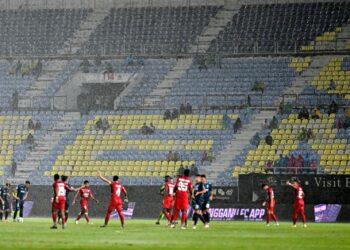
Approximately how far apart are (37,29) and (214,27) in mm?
13288

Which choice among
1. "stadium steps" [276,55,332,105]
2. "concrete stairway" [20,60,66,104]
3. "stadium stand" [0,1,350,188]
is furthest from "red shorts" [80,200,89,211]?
"concrete stairway" [20,60,66,104]

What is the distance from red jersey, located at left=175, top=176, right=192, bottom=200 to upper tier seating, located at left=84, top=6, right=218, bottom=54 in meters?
34.5

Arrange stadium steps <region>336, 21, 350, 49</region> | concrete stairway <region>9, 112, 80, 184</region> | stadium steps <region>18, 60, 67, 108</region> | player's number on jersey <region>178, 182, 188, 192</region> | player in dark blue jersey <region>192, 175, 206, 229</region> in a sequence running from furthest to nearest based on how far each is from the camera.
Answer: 1. stadium steps <region>18, 60, 67, 108</region>
2. stadium steps <region>336, 21, 350, 49</region>
3. concrete stairway <region>9, 112, 80, 184</region>
4. player in dark blue jersey <region>192, 175, 206, 229</region>
5. player's number on jersey <region>178, 182, 188, 192</region>

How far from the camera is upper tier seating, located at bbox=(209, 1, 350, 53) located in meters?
73.7

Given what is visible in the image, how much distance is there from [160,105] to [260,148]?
353 inches

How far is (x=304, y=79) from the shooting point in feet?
234

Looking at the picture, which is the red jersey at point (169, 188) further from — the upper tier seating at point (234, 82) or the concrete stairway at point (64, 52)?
the concrete stairway at point (64, 52)

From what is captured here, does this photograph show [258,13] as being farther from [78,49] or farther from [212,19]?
[78,49]

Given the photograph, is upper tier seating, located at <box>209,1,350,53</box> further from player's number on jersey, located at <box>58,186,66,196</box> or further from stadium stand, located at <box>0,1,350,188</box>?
player's number on jersey, located at <box>58,186,66,196</box>

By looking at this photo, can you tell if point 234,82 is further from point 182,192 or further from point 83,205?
point 182,192

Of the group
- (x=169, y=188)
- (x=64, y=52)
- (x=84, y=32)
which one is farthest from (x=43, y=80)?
(x=169, y=188)

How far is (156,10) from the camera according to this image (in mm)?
79188

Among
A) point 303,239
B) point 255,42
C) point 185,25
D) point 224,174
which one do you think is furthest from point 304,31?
point 303,239

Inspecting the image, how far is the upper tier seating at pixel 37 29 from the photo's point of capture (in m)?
80.0
